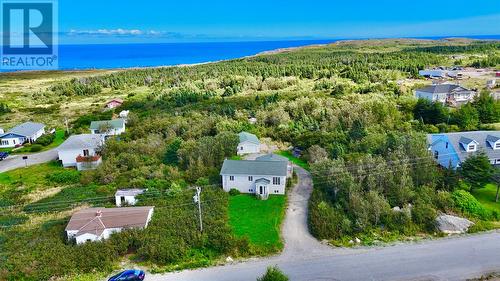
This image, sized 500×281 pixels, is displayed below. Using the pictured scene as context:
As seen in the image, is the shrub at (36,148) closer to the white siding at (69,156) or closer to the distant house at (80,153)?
the distant house at (80,153)

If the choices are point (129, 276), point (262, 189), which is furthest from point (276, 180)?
point (129, 276)

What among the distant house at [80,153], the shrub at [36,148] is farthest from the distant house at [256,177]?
the shrub at [36,148]

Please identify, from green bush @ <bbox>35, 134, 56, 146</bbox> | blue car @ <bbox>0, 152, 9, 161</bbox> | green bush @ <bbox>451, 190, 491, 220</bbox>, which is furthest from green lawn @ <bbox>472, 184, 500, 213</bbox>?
blue car @ <bbox>0, 152, 9, 161</bbox>

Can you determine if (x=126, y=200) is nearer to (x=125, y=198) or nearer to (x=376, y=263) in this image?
(x=125, y=198)

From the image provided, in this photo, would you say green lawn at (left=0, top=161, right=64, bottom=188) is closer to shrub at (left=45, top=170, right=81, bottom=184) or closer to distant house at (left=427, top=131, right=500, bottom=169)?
shrub at (left=45, top=170, right=81, bottom=184)

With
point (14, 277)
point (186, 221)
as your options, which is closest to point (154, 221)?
point (186, 221)
